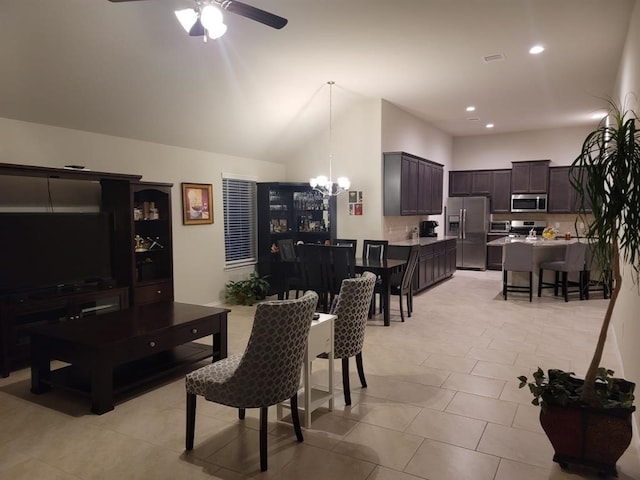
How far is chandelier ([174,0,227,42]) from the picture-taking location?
2.68 meters

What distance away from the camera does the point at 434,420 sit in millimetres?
3150

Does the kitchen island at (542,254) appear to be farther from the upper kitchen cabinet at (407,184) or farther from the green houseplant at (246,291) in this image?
the green houseplant at (246,291)

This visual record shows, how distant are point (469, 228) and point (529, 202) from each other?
1.47 m

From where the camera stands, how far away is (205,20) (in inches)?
106

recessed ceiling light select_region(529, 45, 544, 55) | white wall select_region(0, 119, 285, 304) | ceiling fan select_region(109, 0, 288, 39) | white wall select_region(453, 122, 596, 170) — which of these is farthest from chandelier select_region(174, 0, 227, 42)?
white wall select_region(453, 122, 596, 170)

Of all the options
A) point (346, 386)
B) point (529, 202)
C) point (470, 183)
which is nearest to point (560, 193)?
point (529, 202)

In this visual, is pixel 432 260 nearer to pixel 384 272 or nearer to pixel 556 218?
pixel 384 272

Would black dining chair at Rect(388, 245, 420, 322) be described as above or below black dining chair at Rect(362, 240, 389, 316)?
below

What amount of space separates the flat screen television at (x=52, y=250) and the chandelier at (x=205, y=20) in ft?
8.73

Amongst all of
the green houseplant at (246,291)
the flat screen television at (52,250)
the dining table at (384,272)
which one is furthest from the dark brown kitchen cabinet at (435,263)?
the flat screen television at (52,250)

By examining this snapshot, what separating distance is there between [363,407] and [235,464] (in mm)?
1131

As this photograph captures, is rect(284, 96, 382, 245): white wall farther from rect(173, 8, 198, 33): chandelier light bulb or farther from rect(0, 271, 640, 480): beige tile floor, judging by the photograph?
rect(173, 8, 198, 33): chandelier light bulb

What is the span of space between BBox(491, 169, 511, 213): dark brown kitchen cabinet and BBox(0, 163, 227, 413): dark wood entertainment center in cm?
791

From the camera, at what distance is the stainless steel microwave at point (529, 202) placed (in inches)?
392
